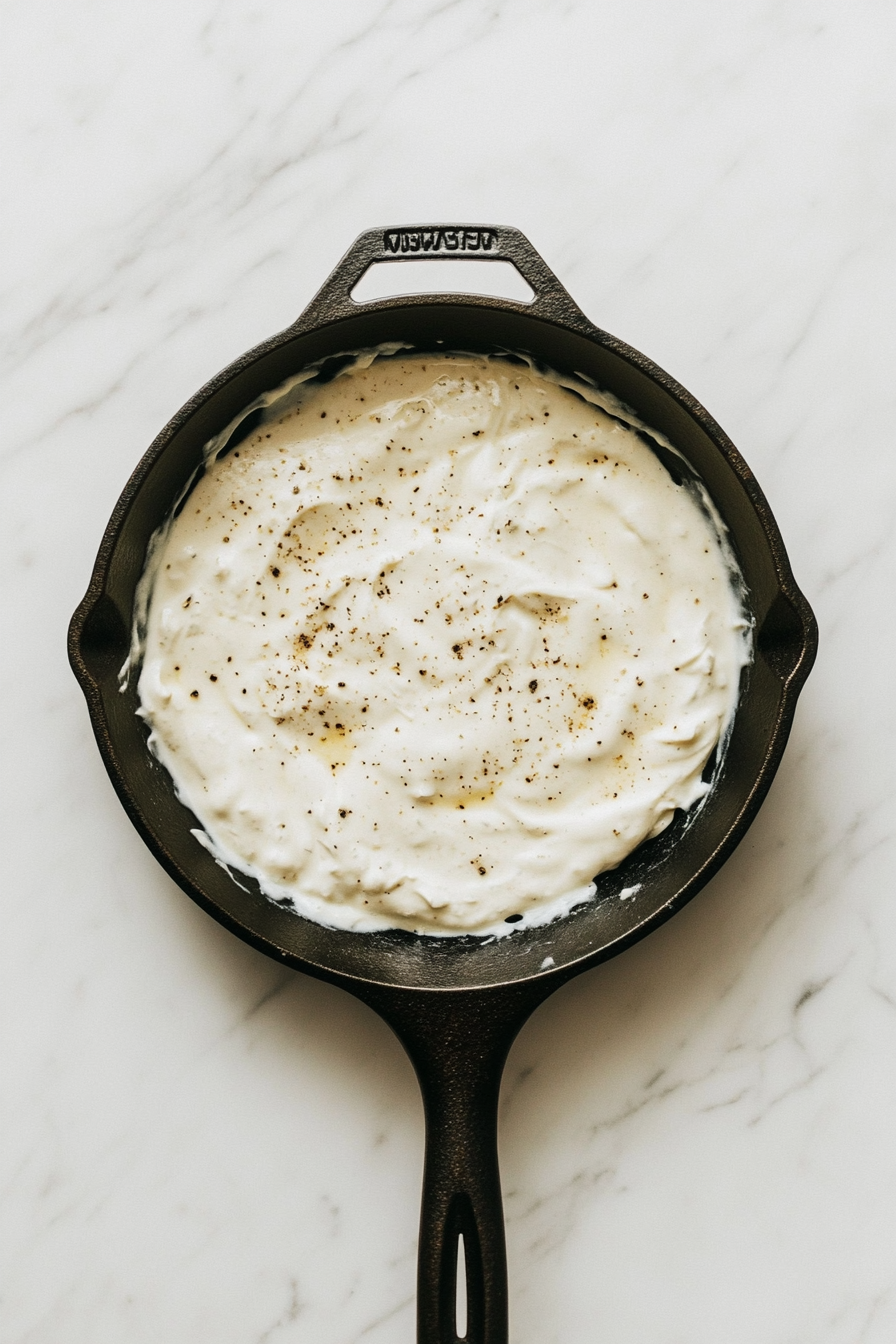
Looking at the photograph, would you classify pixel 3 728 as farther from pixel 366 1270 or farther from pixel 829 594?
pixel 829 594

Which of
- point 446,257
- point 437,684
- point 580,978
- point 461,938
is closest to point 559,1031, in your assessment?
point 580,978

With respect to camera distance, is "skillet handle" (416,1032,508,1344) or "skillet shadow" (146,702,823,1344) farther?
"skillet shadow" (146,702,823,1344)

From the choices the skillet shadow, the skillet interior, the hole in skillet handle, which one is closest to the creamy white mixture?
the skillet interior

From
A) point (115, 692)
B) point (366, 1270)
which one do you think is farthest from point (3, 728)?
point (366, 1270)

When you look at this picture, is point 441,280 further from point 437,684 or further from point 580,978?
point 580,978

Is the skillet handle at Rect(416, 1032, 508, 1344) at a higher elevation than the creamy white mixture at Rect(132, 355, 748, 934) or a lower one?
lower

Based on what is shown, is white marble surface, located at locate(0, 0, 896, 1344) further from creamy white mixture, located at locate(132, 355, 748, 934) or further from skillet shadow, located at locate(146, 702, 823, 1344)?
Result: creamy white mixture, located at locate(132, 355, 748, 934)

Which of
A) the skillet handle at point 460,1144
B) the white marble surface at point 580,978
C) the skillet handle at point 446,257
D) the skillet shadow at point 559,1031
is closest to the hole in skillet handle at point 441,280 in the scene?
the white marble surface at point 580,978
